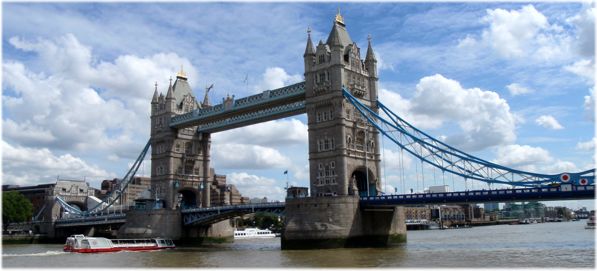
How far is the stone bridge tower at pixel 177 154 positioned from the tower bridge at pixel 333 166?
0.69ft

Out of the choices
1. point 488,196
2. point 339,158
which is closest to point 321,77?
point 339,158

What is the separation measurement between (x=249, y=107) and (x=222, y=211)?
44.2ft

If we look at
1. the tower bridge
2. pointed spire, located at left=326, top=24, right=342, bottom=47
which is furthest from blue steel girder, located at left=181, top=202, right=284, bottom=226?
pointed spire, located at left=326, top=24, right=342, bottom=47

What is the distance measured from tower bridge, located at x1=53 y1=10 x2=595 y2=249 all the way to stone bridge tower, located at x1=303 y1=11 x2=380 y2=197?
0.11m

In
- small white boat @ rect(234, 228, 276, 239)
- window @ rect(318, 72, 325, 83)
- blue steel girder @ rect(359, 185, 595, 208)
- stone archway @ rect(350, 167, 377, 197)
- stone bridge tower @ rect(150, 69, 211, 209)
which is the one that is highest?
window @ rect(318, 72, 325, 83)

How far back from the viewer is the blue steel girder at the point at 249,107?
6875 centimetres

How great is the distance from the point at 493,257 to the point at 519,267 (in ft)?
25.3

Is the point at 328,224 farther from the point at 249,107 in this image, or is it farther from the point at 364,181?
the point at 249,107

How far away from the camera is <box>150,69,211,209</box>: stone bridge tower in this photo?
8512 cm

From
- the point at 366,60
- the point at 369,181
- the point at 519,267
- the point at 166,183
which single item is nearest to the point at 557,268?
the point at 519,267

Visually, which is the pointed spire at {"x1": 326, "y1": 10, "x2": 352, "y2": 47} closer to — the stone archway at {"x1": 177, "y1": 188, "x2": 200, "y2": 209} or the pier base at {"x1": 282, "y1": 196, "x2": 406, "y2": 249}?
the pier base at {"x1": 282, "y1": 196, "x2": 406, "y2": 249}

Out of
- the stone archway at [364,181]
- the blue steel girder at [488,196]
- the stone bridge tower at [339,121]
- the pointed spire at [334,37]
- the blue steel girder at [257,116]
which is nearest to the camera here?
the blue steel girder at [488,196]

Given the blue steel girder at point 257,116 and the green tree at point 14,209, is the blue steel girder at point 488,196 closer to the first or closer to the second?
the blue steel girder at point 257,116

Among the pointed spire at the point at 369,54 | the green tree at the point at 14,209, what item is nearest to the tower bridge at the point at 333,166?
the pointed spire at the point at 369,54
